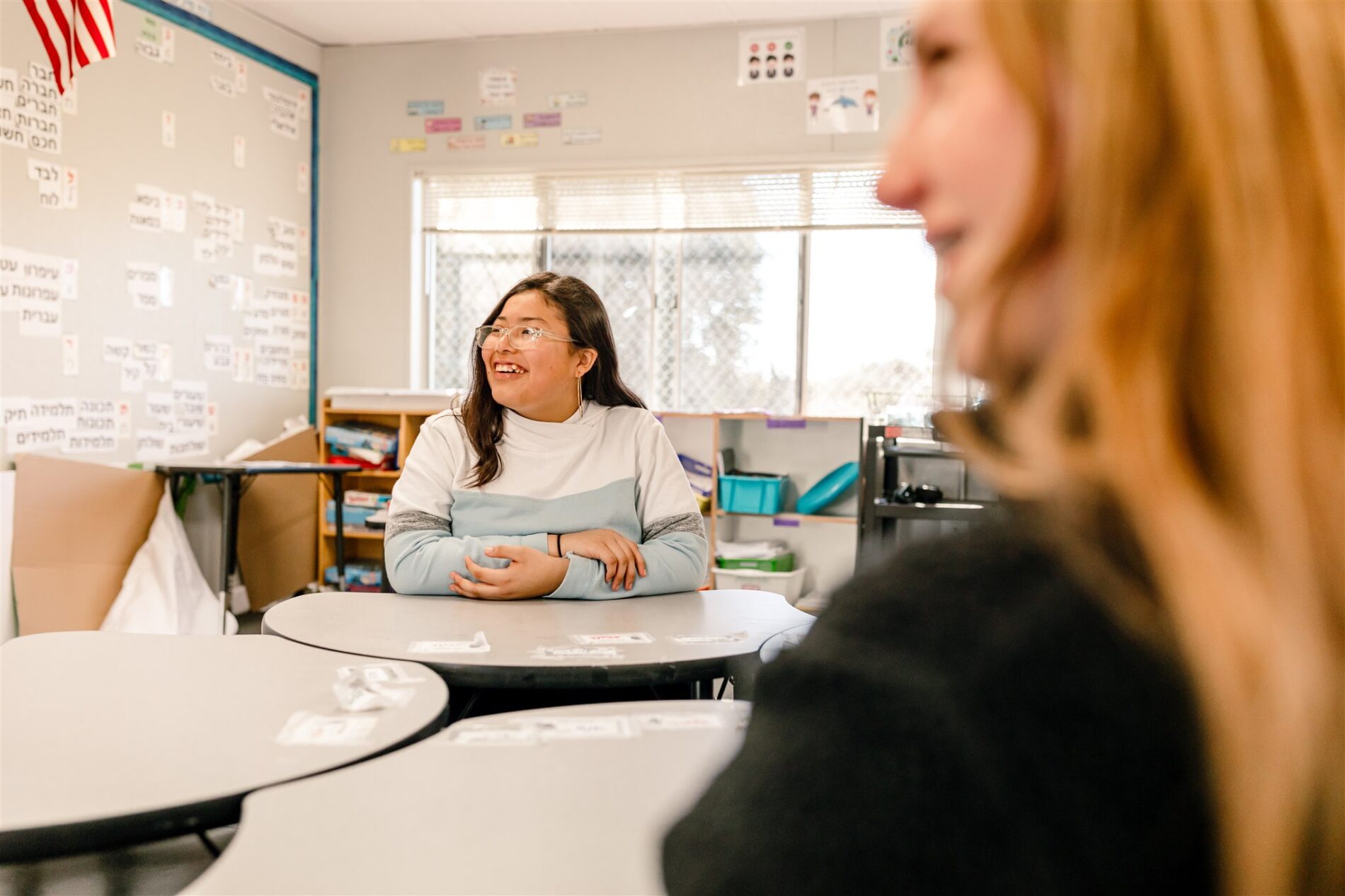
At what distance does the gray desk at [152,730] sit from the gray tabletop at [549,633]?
3.9 inches

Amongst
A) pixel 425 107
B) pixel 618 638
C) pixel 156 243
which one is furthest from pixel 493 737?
pixel 425 107

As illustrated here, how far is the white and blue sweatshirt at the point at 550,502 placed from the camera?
1921 millimetres

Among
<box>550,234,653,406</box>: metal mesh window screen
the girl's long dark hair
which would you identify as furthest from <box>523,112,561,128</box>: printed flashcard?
the girl's long dark hair

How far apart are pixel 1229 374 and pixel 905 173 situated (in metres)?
0.17

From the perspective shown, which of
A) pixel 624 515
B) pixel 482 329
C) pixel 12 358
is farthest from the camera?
pixel 12 358

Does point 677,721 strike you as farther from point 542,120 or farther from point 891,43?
point 542,120

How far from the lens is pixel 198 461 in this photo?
4652 mm

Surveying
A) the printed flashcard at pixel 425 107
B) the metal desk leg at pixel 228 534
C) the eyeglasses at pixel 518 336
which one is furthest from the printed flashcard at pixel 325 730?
the printed flashcard at pixel 425 107

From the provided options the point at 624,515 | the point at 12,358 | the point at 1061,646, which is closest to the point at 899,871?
Answer: the point at 1061,646

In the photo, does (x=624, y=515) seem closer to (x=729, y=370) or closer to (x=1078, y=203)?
(x=1078, y=203)

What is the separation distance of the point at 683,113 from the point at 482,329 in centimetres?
332

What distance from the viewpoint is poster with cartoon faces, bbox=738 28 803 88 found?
5.11 meters

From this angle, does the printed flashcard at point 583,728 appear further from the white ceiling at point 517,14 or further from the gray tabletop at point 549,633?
the white ceiling at point 517,14

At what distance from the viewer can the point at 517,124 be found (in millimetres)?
5488
